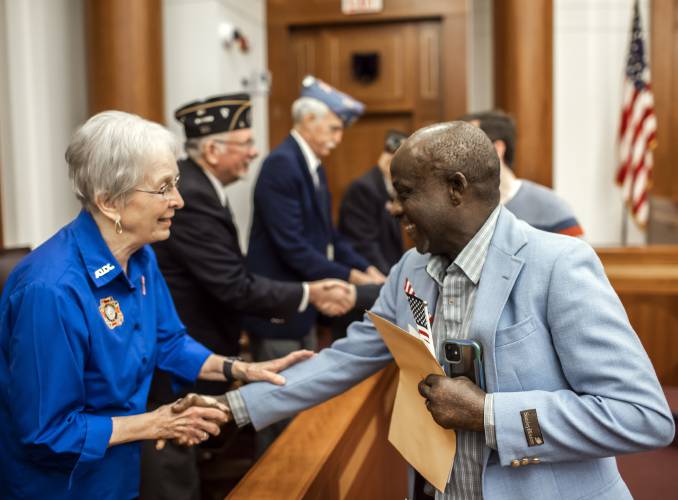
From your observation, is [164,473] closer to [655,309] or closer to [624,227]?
[655,309]

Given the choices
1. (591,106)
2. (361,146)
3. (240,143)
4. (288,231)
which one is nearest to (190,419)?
(240,143)

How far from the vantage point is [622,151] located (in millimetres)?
5949

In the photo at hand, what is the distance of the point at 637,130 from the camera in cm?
585

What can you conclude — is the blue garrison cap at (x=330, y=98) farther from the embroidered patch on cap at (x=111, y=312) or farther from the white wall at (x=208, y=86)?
the embroidered patch on cap at (x=111, y=312)

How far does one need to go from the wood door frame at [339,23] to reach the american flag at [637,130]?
1308mm

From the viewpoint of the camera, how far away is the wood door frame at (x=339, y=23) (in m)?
5.91

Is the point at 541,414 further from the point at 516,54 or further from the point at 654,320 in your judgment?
the point at 516,54

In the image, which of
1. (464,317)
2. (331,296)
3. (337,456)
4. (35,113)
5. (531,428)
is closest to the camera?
(531,428)

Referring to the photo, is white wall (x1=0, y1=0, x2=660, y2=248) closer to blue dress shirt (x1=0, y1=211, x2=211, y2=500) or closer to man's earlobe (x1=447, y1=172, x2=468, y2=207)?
blue dress shirt (x1=0, y1=211, x2=211, y2=500)

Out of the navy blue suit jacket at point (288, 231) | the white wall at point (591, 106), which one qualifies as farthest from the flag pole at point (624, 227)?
the navy blue suit jacket at point (288, 231)

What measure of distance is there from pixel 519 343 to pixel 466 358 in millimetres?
95

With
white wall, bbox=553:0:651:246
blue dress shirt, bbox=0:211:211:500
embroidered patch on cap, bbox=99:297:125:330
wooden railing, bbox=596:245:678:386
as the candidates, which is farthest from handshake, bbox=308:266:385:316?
white wall, bbox=553:0:651:246

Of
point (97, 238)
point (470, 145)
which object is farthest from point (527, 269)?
point (97, 238)

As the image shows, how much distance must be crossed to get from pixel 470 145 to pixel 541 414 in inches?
18.8
